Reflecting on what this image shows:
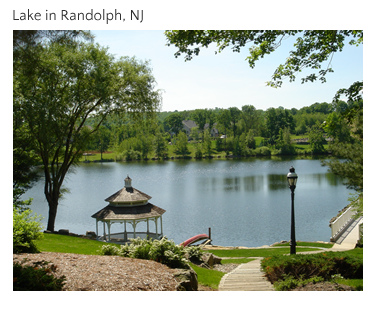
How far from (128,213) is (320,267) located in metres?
10.0

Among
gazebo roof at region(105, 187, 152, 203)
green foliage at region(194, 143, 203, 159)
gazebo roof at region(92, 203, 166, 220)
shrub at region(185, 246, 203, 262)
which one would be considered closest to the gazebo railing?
gazebo roof at region(92, 203, 166, 220)

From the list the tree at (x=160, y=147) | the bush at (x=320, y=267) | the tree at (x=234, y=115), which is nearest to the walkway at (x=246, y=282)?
the bush at (x=320, y=267)

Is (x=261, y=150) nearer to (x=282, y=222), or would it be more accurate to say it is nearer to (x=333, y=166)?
(x=282, y=222)

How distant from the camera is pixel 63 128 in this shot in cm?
1387

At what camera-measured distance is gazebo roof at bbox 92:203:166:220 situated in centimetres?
1525

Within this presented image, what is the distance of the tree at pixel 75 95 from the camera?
39.4ft

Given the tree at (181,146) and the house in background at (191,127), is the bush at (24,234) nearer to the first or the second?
the tree at (181,146)

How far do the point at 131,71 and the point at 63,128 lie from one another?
404 cm

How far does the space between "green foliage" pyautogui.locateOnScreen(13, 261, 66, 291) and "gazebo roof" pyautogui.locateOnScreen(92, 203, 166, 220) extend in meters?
9.47

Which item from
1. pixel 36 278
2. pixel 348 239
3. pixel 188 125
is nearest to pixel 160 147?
pixel 188 125

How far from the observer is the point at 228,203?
95.1 ft

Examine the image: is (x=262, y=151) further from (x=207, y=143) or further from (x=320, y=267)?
(x=320, y=267)

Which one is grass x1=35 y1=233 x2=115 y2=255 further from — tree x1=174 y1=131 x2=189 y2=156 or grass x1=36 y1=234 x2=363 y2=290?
tree x1=174 y1=131 x2=189 y2=156
